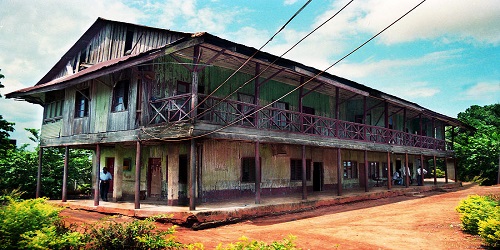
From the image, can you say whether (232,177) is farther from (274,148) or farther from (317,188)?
(317,188)

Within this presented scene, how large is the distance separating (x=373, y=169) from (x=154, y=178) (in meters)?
16.6

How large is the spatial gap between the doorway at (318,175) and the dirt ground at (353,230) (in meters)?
5.99

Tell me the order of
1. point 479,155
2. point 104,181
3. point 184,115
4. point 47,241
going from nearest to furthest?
point 47,241, point 184,115, point 104,181, point 479,155

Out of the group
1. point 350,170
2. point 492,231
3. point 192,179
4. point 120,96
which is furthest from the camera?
point 350,170

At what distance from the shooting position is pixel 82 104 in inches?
676

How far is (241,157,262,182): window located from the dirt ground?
3.54 meters

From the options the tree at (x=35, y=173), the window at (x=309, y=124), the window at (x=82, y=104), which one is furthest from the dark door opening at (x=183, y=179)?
the tree at (x=35, y=173)

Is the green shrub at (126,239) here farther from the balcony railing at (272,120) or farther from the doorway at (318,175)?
the doorway at (318,175)

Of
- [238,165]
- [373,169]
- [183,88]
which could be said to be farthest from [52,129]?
[373,169]

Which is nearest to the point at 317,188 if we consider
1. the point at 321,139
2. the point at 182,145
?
the point at 321,139

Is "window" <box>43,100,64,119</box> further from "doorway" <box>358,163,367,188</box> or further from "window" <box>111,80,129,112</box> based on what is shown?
"doorway" <box>358,163,367,188</box>

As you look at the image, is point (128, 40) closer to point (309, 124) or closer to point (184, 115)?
point (184, 115)

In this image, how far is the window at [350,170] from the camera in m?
23.3

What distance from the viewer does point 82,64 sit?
18.1 meters
